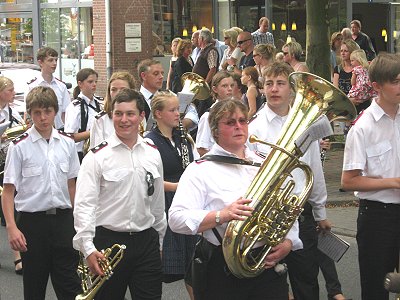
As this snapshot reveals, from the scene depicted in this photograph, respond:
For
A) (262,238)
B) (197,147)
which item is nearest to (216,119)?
(262,238)

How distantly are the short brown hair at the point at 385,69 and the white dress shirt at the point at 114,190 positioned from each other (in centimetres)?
153

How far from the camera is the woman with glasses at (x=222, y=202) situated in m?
5.00

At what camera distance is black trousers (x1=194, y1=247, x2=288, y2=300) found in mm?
5043

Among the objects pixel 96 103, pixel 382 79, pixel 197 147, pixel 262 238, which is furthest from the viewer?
pixel 96 103

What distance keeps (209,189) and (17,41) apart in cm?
2469

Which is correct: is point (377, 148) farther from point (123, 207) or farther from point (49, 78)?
point (49, 78)

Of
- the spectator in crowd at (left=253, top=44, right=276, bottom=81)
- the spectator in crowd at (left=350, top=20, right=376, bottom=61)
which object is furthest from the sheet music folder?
the spectator in crowd at (left=350, top=20, right=376, bottom=61)

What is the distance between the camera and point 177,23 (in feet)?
80.6

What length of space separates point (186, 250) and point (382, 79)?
2.06 meters

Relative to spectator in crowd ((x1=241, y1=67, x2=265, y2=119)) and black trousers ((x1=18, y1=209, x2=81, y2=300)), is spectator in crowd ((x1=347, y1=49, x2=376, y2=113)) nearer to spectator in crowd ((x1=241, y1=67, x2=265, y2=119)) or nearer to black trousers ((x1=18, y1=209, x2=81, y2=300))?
spectator in crowd ((x1=241, y1=67, x2=265, y2=119))

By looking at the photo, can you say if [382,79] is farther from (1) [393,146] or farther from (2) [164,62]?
(2) [164,62]

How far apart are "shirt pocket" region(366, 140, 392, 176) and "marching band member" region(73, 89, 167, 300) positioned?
1.39 m

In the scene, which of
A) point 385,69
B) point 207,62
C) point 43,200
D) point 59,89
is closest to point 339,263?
point 43,200

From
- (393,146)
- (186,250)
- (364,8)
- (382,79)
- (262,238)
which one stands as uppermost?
(364,8)
